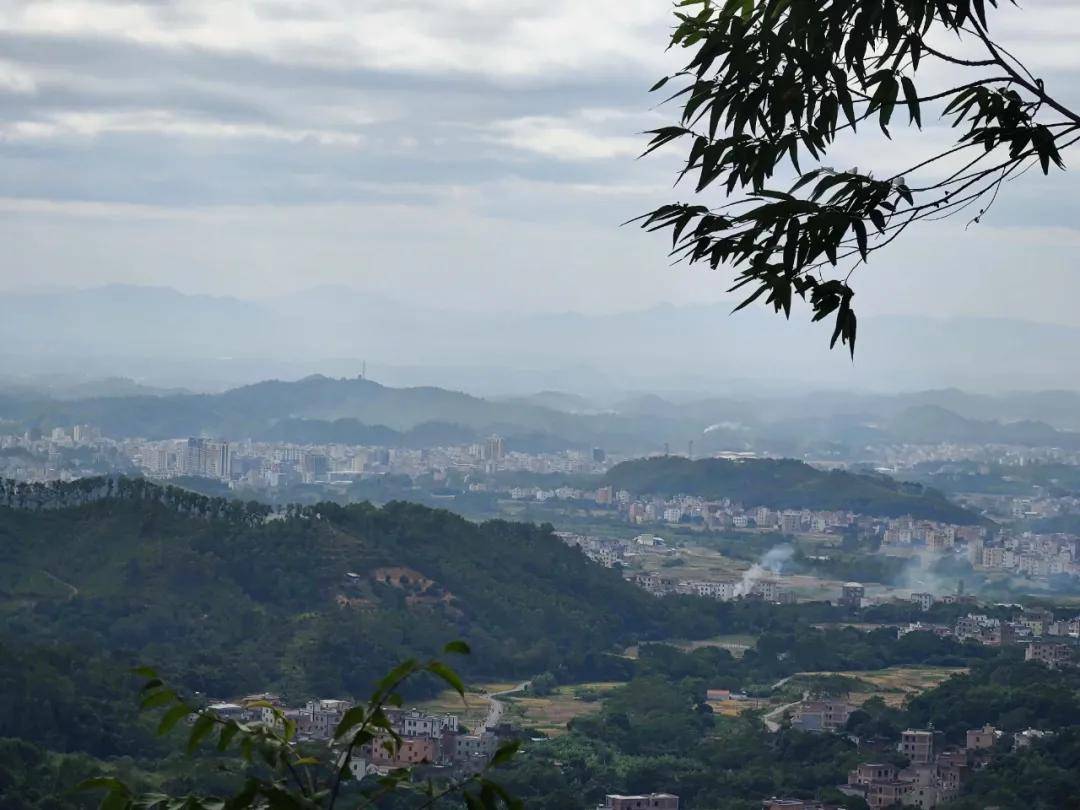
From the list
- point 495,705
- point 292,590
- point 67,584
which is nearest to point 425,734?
point 495,705

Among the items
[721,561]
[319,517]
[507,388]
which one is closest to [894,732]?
[319,517]

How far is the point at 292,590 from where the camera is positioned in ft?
90.9

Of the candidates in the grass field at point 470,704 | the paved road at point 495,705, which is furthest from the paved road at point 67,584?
the paved road at point 495,705

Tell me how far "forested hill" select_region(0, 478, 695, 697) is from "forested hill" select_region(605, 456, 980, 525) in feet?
65.6

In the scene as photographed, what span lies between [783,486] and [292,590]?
29.1m

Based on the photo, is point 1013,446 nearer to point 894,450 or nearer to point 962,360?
point 894,450

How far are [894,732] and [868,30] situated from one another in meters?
18.2

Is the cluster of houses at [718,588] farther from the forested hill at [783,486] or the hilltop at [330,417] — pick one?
the hilltop at [330,417]

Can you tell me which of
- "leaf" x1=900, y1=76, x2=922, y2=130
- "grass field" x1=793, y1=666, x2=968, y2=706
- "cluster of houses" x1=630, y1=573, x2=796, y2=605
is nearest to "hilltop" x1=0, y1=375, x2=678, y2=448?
"cluster of houses" x1=630, y1=573, x2=796, y2=605

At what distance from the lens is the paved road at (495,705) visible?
21016 millimetres

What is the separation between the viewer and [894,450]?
268ft

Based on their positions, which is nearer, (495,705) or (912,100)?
(912,100)

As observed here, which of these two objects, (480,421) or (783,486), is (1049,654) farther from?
(480,421)

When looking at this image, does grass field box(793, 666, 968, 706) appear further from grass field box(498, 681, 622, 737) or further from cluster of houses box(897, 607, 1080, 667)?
grass field box(498, 681, 622, 737)
